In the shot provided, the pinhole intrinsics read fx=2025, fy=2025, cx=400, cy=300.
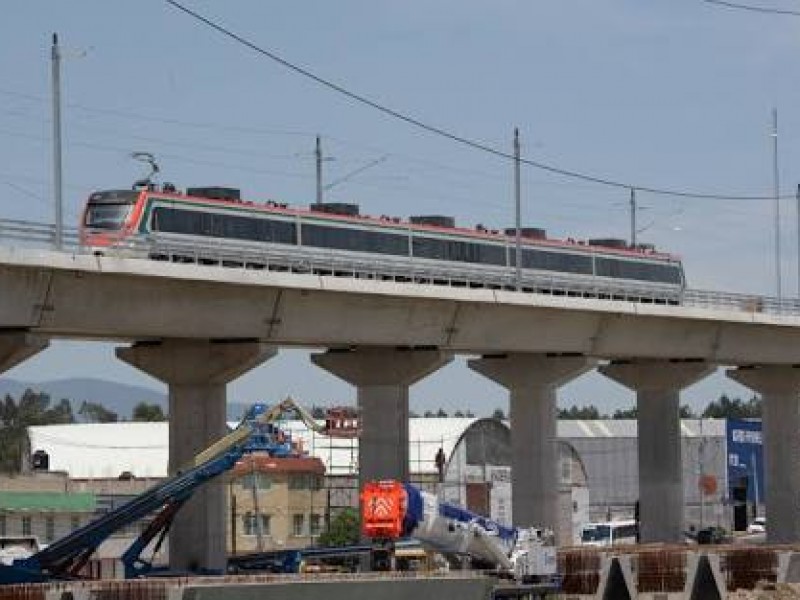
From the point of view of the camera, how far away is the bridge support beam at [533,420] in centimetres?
7706

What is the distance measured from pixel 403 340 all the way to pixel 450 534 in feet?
56.7

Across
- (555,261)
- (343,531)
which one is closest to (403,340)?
(555,261)

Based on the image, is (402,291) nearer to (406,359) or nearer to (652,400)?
(406,359)

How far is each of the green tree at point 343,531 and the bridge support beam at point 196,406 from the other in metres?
35.8

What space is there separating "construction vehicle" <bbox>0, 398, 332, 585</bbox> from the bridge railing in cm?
631

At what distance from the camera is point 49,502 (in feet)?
318

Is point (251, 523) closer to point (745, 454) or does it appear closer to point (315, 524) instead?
point (315, 524)

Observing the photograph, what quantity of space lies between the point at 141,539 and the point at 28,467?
8702 centimetres

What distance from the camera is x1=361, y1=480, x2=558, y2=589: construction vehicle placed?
48.0 meters

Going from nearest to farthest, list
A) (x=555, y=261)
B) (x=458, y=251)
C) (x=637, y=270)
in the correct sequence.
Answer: (x=458, y=251)
(x=555, y=261)
(x=637, y=270)

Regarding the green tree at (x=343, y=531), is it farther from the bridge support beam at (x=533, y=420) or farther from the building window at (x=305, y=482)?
the bridge support beam at (x=533, y=420)

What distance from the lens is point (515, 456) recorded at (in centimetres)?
7812

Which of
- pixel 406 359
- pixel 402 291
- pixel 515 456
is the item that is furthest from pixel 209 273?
pixel 515 456

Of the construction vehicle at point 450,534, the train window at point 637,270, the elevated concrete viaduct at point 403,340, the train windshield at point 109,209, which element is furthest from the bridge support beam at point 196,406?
the train window at point 637,270
